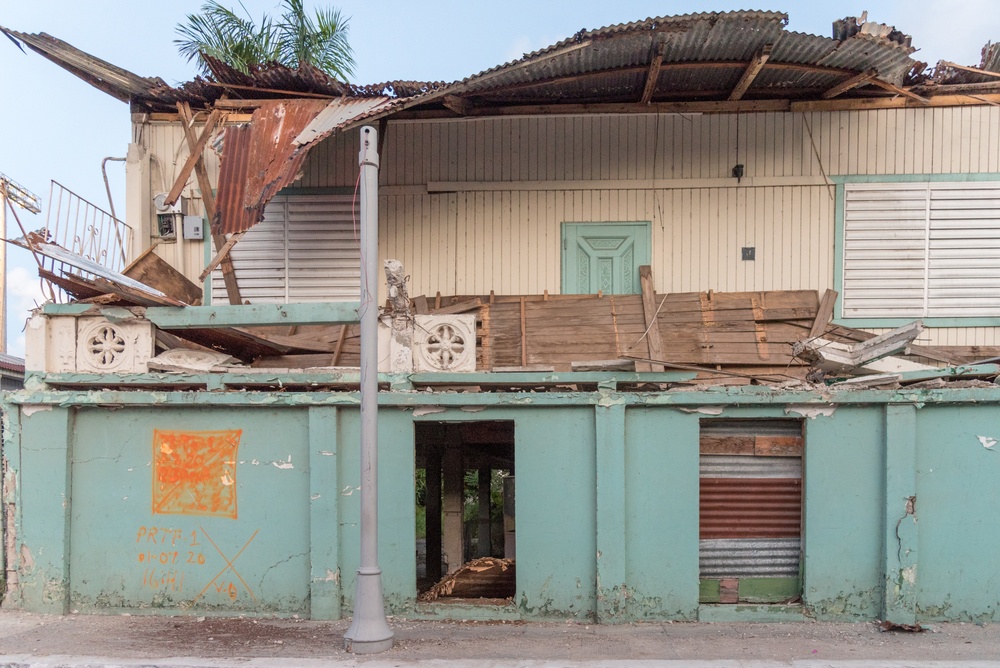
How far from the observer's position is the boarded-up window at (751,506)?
7625 millimetres

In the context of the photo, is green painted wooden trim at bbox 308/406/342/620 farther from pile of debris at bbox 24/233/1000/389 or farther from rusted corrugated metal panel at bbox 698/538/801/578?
rusted corrugated metal panel at bbox 698/538/801/578

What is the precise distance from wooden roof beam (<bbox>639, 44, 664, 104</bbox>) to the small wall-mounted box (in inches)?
232

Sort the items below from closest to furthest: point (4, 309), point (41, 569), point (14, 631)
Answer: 1. point (14, 631)
2. point (41, 569)
3. point (4, 309)

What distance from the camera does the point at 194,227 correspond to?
33.0ft

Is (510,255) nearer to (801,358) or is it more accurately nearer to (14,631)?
(801,358)

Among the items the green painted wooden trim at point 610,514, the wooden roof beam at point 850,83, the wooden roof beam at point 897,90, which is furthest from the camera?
the wooden roof beam at point 897,90

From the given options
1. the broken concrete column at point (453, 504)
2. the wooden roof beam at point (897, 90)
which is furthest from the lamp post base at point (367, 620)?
the wooden roof beam at point (897, 90)

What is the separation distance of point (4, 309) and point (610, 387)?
57.4 ft

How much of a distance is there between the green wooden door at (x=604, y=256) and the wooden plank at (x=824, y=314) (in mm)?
2178

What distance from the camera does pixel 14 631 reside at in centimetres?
710

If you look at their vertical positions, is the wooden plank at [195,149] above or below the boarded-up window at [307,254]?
above

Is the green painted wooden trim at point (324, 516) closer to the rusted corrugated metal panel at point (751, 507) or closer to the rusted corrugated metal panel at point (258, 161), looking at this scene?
the rusted corrugated metal panel at point (258, 161)

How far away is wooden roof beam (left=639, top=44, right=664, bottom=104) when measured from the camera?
8.10 meters

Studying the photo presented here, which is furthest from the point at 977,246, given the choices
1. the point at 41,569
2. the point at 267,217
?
the point at 41,569
